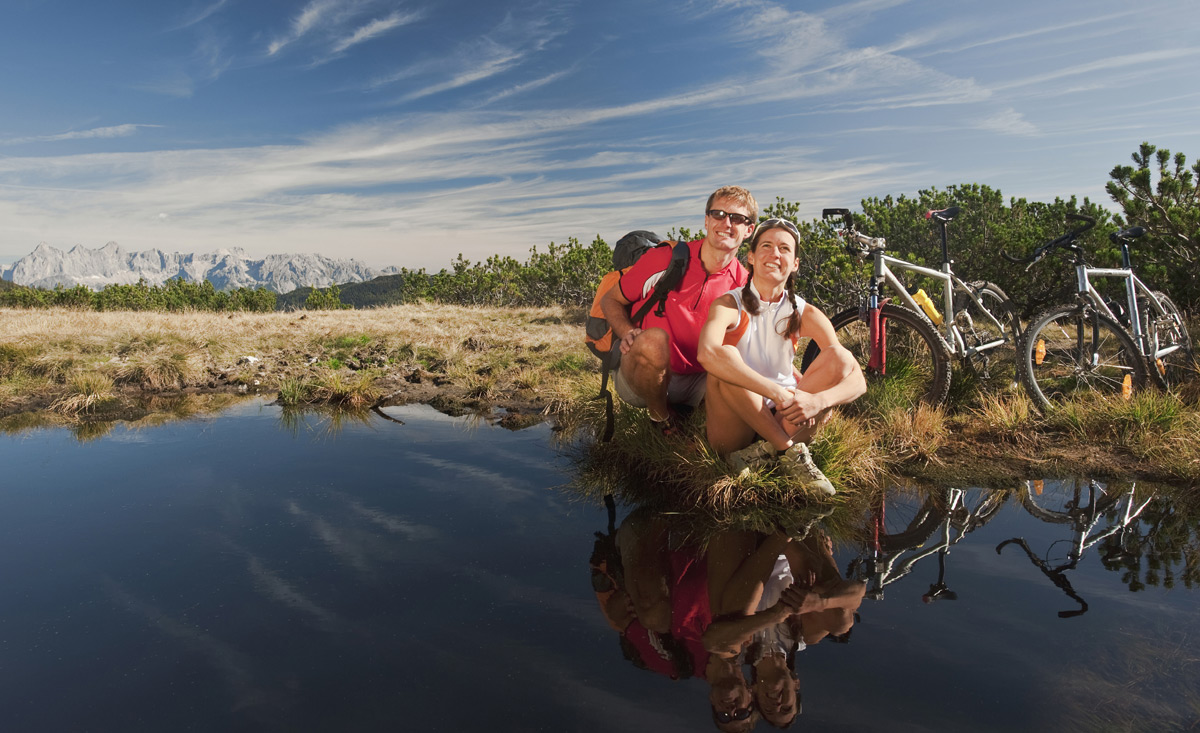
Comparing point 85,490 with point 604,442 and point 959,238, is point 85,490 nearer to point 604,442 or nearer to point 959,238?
point 604,442

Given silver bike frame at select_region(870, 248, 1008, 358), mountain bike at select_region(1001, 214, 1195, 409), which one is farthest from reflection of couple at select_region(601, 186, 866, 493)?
mountain bike at select_region(1001, 214, 1195, 409)

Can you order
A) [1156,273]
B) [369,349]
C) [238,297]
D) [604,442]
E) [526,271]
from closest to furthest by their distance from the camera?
[604,442]
[1156,273]
[369,349]
[526,271]
[238,297]

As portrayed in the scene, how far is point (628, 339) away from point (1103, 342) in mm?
5324

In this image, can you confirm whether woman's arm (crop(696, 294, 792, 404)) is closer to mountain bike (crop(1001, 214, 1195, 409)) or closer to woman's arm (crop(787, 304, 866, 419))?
woman's arm (crop(787, 304, 866, 419))

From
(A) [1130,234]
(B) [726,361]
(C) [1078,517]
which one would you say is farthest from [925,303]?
(B) [726,361]

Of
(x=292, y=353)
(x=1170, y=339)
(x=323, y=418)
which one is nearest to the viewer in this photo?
(x=1170, y=339)

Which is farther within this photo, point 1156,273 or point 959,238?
point 959,238

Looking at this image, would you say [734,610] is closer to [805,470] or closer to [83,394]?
[805,470]

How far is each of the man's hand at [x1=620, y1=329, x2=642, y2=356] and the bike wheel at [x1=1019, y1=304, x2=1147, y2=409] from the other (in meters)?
3.58

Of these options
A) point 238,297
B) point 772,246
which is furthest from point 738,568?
point 238,297

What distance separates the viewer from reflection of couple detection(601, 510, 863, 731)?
2.51 m

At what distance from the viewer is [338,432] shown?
6.84 m

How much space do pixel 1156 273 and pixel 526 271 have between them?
102ft

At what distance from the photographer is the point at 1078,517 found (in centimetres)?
419
